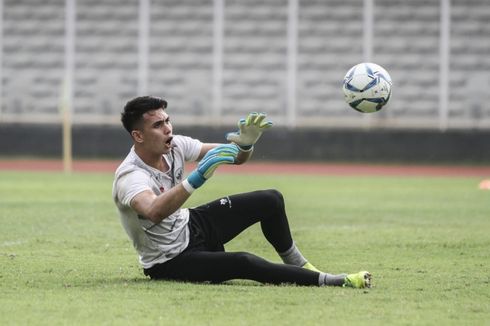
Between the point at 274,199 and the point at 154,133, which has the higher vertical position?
the point at 154,133

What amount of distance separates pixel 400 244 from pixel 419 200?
647cm

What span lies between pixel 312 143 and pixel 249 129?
19.9 m

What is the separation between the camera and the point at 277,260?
31.1 feet

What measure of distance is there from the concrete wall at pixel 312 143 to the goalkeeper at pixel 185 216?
1884 cm

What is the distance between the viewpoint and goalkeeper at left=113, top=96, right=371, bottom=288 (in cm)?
723

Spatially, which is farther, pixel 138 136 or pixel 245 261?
pixel 138 136

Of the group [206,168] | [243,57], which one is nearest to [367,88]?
[206,168]

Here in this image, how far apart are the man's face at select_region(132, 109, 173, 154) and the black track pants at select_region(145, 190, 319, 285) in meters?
0.66

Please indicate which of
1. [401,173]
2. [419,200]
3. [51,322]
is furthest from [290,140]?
[51,322]

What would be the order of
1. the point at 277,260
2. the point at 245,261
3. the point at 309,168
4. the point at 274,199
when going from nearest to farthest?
the point at 245,261, the point at 274,199, the point at 277,260, the point at 309,168

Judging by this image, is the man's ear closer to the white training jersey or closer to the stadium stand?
the white training jersey

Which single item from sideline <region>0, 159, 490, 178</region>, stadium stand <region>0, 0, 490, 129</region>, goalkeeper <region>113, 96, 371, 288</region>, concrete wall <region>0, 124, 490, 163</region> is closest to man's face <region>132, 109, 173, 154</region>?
goalkeeper <region>113, 96, 371, 288</region>

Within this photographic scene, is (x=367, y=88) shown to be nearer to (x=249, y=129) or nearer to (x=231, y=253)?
(x=249, y=129)

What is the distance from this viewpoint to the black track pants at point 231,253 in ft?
23.9
